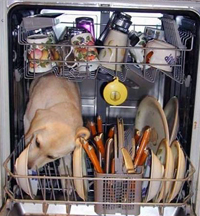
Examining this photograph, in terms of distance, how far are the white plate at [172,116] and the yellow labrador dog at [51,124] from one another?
292 millimetres

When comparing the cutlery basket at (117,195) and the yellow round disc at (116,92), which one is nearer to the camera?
the cutlery basket at (117,195)

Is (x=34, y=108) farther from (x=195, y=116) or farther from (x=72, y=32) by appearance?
(x=195, y=116)

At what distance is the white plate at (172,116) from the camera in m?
1.22

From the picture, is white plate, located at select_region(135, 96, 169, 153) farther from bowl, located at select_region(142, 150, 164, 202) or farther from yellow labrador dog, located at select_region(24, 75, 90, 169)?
yellow labrador dog, located at select_region(24, 75, 90, 169)

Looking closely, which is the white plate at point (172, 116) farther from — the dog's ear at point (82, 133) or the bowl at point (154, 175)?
the dog's ear at point (82, 133)

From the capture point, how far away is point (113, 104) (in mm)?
1205

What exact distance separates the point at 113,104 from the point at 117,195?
285mm

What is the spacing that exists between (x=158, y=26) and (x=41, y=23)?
47 centimetres

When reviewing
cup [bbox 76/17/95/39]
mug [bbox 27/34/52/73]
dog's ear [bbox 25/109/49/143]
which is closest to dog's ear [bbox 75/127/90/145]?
dog's ear [bbox 25/109/49/143]

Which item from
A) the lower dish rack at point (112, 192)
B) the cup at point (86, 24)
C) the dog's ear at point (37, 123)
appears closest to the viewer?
the lower dish rack at point (112, 192)

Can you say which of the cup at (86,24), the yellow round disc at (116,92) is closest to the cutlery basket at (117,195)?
the yellow round disc at (116,92)

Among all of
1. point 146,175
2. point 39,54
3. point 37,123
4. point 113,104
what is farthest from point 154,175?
point 39,54

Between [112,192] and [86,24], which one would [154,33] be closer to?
[86,24]

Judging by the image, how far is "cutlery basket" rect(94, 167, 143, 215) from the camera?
3.48 feet
